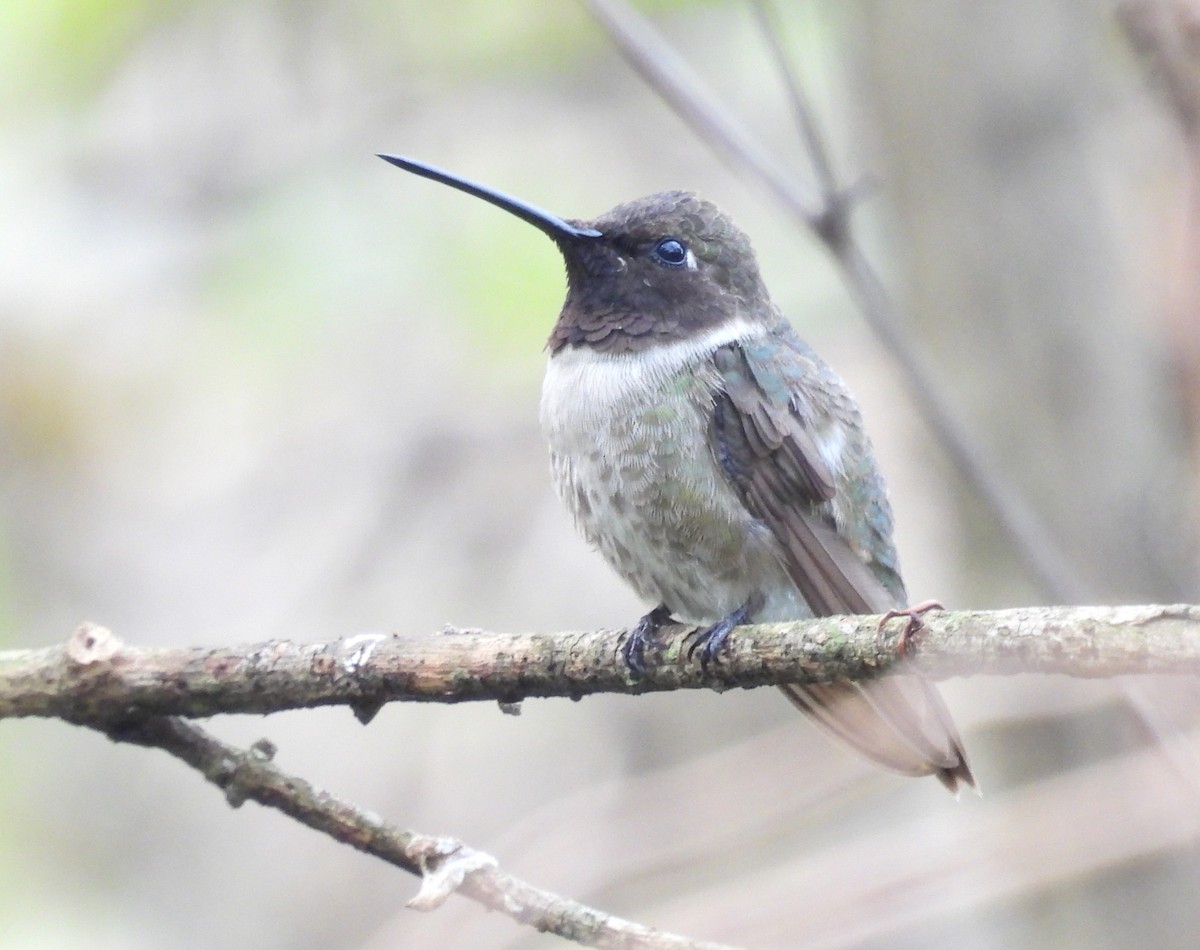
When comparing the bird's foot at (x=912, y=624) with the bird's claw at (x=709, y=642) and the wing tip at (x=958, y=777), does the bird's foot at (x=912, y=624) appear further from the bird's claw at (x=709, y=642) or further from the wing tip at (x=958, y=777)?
the wing tip at (x=958, y=777)

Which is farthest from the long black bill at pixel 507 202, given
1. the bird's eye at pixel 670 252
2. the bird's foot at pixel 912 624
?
the bird's foot at pixel 912 624

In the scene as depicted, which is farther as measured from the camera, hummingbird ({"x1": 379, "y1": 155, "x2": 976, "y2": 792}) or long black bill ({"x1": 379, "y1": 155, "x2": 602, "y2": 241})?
long black bill ({"x1": 379, "y1": 155, "x2": 602, "y2": 241})

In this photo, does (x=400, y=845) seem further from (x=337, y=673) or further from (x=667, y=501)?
(x=667, y=501)

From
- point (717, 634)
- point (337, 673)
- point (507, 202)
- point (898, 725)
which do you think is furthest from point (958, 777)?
point (507, 202)

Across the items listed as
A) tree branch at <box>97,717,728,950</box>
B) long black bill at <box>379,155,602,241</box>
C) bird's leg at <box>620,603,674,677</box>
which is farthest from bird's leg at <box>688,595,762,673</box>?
long black bill at <box>379,155,602,241</box>

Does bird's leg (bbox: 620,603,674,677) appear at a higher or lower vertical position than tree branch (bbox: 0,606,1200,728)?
lower

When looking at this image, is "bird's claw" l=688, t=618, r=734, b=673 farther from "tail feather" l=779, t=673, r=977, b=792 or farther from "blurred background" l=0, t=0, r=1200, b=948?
"blurred background" l=0, t=0, r=1200, b=948
